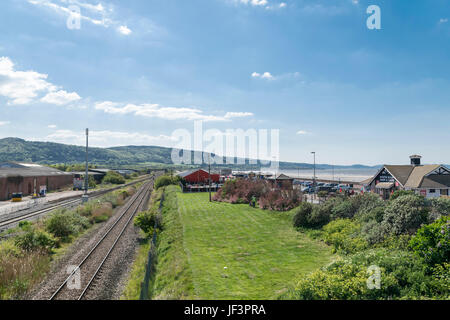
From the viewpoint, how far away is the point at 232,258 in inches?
655

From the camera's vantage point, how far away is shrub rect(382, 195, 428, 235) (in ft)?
52.3

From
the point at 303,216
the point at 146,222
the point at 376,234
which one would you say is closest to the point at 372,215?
the point at 376,234

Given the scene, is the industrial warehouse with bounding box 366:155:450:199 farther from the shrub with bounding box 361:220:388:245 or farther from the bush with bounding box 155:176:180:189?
the bush with bounding box 155:176:180:189

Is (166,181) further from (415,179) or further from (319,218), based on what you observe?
(319,218)

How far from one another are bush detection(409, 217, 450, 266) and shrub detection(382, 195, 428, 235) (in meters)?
4.69

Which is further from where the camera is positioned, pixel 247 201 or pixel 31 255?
pixel 247 201

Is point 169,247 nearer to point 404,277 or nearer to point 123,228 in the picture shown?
point 123,228

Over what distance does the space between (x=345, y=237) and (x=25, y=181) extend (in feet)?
224

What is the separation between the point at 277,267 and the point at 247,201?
2829 centimetres

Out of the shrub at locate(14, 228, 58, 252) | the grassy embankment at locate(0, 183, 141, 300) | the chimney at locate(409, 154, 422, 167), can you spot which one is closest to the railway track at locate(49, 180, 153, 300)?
the grassy embankment at locate(0, 183, 141, 300)

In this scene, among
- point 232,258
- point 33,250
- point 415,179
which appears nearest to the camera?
point 232,258

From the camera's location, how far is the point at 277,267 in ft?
49.1
